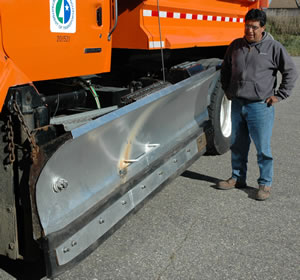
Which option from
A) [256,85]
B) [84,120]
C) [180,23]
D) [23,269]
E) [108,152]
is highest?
[180,23]

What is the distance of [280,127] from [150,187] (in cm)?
364

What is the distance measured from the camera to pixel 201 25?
4258 millimetres

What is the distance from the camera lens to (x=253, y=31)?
10.8 ft

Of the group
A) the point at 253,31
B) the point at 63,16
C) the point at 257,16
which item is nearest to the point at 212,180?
the point at 253,31

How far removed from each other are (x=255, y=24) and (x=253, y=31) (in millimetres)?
54

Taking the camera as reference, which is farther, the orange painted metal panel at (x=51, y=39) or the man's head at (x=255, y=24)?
the man's head at (x=255, y=24)

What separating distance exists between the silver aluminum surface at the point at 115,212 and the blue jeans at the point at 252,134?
1.95 feet

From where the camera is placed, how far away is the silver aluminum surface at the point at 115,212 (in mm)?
2139

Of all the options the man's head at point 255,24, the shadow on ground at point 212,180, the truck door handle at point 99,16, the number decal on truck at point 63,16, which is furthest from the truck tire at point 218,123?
the number decal on truck at point 63,16

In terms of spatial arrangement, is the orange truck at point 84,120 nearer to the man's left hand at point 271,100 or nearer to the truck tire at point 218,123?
the truck tire at point 218,123

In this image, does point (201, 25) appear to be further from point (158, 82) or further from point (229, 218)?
point (229, 218)

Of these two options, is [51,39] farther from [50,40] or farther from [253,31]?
[253,31]

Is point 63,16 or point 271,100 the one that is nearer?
point 63,16

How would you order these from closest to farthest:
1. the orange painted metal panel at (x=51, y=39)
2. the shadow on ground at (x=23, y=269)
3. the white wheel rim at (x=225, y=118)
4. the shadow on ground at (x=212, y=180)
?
the orange painted metal panel at (x=51, y=39)
the shadow on ground at (x=23, y=269)
the shadow on ground at (x=212, y=180)
the white wheel rim at (x=225, y=118)
